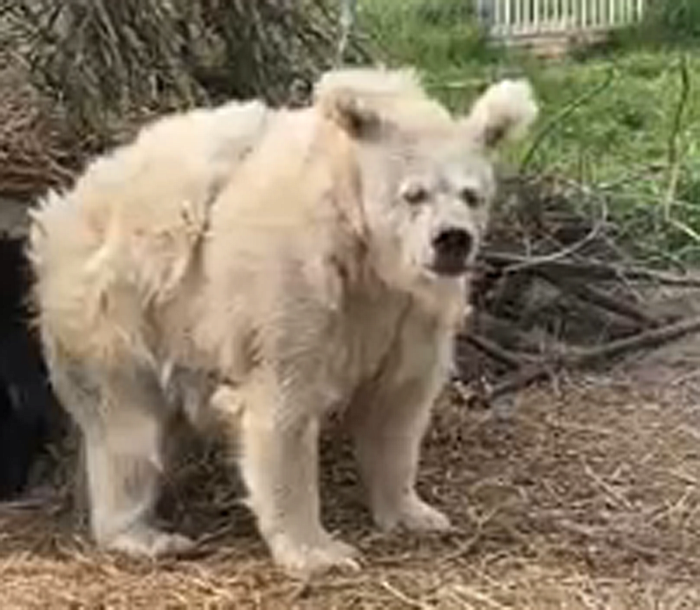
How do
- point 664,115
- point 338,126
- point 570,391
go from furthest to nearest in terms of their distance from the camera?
point 664,115 < point 570,391 < point 338,126

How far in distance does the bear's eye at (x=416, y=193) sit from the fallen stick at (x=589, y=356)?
1600 mm

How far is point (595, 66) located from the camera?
12.6 meters

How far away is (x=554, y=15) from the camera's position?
13508 millimetres

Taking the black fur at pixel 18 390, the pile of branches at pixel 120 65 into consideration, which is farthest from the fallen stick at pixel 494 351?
the black fur at pixel 18 390

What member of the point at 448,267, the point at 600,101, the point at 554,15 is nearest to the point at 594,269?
the point at 448,267

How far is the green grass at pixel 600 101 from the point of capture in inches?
287

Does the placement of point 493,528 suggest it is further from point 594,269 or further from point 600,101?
point 600,101

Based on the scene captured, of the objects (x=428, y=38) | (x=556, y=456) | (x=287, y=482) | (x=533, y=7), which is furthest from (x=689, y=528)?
(x=533, y=7)

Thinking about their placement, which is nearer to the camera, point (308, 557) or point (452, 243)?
point (452, 243)

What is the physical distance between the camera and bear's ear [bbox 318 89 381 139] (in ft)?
14.8

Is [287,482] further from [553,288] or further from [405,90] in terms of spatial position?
[553,288]

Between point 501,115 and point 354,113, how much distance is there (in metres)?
0.31

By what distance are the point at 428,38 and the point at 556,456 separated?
673 centimetres

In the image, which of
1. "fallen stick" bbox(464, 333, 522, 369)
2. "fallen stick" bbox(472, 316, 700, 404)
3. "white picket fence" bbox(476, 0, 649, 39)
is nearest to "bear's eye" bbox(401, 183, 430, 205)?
"fallen stick" bbox(472, 316, 700, 404)
